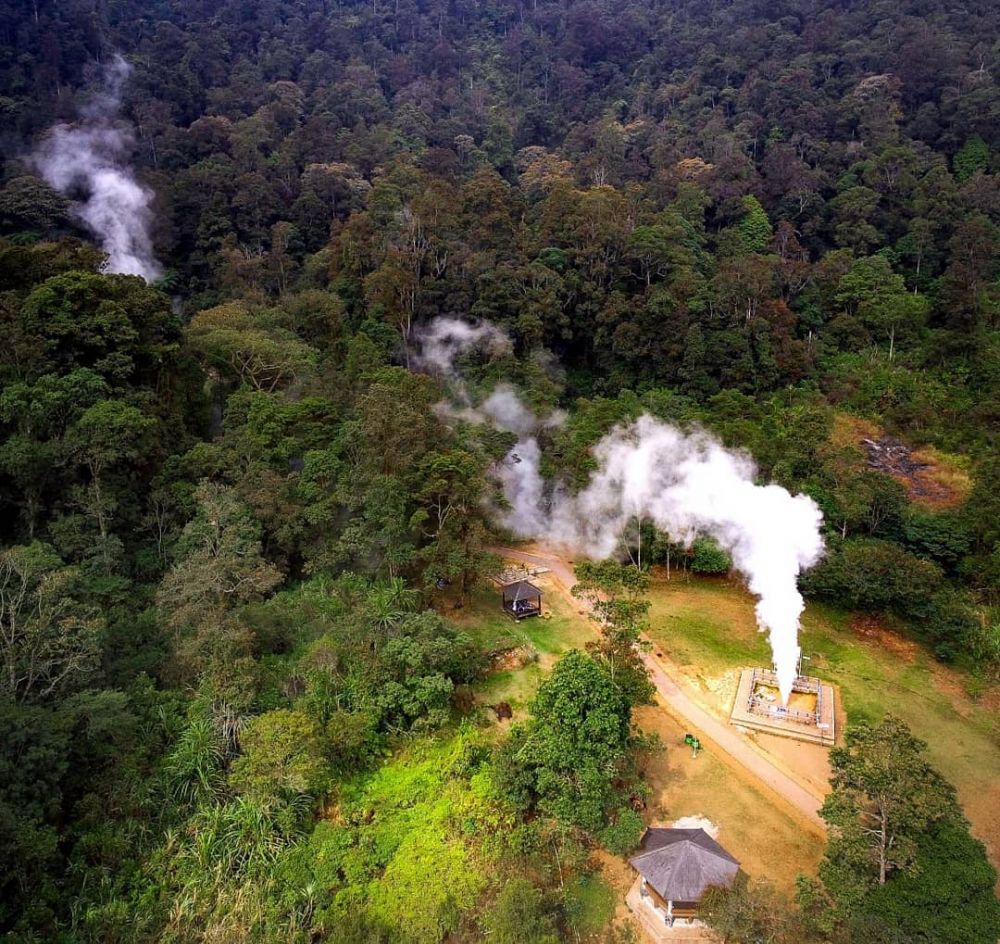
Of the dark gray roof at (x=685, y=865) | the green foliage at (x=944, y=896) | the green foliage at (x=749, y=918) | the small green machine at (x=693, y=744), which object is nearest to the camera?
the green foliage at (x=944, y=896)

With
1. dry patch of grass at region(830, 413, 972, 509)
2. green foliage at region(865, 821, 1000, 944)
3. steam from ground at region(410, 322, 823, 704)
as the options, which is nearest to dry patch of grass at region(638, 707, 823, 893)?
green foliage at region(865, 821, 1000, 944)

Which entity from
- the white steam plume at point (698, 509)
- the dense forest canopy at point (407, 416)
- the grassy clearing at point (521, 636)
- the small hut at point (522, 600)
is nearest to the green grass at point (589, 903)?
the dense forest canopy at point (407, 416)

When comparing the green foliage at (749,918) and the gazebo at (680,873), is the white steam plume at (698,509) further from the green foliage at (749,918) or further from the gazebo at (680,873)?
the green foliage at (749,918)

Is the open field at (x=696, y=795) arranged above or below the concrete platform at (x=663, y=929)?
below

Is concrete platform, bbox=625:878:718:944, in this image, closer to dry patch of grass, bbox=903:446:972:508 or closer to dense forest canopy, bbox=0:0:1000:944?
dense forest canopy, bbox=0:0:1000:944

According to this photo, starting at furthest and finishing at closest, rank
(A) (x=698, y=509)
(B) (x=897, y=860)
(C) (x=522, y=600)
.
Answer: (A) (x=698, y=509) < (C) (x=522, y=600) < (B) (x=897, y=860)

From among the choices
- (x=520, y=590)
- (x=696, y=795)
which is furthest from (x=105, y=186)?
(x=696, y=795)

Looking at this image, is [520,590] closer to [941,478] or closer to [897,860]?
[897,860]
